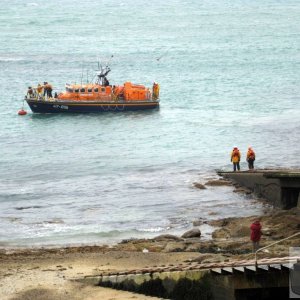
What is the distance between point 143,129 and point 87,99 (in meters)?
4.65

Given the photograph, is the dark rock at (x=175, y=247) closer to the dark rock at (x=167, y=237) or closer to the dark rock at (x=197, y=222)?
the dark rock at (x=167, y=237)

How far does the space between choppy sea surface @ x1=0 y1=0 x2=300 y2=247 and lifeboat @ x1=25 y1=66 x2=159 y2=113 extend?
49cm

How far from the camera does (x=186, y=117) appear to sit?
220ft

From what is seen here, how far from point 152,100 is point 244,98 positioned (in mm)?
7566

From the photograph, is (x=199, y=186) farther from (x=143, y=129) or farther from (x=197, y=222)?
(x=143, y=129)

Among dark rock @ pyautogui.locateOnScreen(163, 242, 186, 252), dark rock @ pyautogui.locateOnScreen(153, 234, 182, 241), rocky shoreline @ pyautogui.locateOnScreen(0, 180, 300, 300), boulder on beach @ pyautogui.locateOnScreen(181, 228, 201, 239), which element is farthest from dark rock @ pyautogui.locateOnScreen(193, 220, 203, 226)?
dark rock @ pyautogui.locateOnScreen(163, 242, 186, 252)

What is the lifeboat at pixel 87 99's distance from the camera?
6625cm

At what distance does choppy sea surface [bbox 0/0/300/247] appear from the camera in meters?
42.6

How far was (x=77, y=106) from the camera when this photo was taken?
218 feet

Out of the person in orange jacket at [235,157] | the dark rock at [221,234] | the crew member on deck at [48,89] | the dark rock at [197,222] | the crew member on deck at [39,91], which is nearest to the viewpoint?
the dark rock at [221,234]

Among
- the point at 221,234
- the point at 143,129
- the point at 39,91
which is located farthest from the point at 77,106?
the point at 221,234

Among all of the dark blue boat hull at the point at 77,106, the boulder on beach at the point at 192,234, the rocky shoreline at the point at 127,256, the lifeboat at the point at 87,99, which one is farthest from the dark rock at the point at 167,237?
the dark blue boat hull at the point at 77,106

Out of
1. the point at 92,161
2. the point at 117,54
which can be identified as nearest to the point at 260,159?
the point at 92,161

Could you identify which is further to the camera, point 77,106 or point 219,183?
point 77,106
